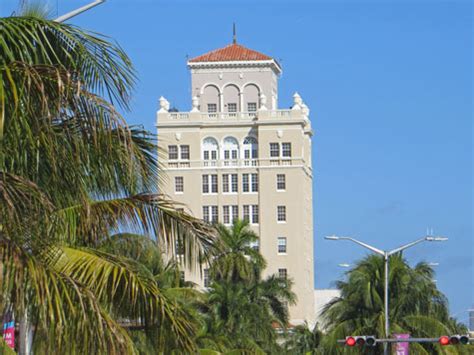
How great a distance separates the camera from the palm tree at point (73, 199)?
1314 cm

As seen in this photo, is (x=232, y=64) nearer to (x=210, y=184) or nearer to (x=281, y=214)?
(x=210, y=184)

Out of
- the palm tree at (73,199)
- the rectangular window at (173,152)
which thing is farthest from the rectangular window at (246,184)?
the palm tree at (73,199)

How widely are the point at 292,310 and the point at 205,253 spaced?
123 metres

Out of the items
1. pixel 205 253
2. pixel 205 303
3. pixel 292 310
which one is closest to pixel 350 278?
pixel 205 303

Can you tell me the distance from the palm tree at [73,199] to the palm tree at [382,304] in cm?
3776

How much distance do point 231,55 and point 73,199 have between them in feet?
455

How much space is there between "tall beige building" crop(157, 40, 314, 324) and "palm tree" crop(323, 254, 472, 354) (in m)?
80.9

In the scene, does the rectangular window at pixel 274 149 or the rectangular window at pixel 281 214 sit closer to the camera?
the rectangular window at pixel 281 214

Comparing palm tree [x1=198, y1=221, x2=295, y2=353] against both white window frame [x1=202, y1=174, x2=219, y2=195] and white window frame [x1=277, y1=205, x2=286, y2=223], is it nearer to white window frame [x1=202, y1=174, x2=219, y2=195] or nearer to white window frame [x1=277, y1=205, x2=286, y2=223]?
white window frame [x1=277, y1=205, x2=286, y2=223]

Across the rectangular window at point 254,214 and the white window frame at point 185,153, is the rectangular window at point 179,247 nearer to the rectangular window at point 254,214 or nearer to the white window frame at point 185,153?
the rectangular window at point 254,214

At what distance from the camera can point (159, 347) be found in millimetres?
15688

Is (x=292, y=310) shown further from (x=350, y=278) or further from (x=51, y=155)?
(x=51, y=155)

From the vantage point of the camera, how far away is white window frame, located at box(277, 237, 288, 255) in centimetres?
14062

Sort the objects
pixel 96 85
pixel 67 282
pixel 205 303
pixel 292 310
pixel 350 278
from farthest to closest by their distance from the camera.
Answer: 1. pixel 292 310
2. pixel 205 303
3. pixel 350 278
4. pixel 96 85
5. pixel 67 282
